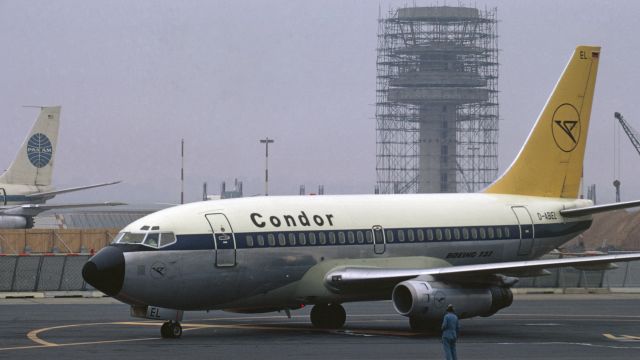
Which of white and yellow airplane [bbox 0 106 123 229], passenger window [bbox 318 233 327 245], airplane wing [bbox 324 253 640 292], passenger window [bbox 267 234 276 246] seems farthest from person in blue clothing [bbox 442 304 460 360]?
white and yellow airplane [bbox 0 106 123 229]

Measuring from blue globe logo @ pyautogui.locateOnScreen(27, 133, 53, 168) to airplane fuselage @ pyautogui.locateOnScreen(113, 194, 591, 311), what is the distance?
68274 mm

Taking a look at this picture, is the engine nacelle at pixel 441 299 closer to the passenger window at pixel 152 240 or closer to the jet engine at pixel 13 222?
the passenger window at pixel 152 240

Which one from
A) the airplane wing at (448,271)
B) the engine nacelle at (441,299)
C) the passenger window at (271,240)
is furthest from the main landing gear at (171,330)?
the engine nacelle at (441,299)

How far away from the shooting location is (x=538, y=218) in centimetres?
4291

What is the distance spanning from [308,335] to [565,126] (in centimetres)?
1376

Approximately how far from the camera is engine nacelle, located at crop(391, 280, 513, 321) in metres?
35.5

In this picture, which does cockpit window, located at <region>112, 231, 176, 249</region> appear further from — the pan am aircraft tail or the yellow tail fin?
the pan am aircraft tail

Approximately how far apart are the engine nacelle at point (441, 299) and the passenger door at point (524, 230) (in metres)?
5.06

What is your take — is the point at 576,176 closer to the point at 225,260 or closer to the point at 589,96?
the point at 589,96

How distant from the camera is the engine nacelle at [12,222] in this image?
304 ft

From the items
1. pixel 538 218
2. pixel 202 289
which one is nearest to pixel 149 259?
pixel 202 289

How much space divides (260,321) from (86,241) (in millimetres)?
48754

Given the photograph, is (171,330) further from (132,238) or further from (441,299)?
(441,299)

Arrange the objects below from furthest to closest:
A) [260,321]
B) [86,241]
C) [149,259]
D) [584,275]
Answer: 1. [86,241]
2. [584,275]
3. [260,321]
4. [149,259]
